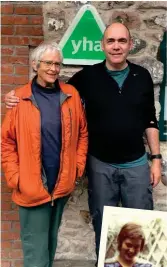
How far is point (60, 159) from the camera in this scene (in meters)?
2.87

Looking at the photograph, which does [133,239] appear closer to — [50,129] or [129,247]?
[129,247]

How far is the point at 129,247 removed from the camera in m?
2.77

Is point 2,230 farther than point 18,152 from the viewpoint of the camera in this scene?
Yes

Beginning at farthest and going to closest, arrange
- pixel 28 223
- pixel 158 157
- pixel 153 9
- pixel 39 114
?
1. pixel 153 9
2. pixel 158 157
3. pixel 28 223
4. pixel 39 114

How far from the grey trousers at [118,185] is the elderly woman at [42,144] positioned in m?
0.25

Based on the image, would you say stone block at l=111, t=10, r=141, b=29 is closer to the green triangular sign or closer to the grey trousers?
the green triangular sign

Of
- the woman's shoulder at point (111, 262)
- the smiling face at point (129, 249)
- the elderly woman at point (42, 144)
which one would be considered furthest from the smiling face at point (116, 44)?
the woman's shoulder at point (111, 262)

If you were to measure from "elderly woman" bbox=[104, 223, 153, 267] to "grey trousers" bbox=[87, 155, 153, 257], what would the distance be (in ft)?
1.34

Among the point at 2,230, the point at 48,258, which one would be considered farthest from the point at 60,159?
the point at 2,230

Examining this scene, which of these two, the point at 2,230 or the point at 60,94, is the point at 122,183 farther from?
the point at 2,230

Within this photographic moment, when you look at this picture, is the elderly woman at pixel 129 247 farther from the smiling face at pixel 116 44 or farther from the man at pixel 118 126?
the smiling face at pixel 116 44

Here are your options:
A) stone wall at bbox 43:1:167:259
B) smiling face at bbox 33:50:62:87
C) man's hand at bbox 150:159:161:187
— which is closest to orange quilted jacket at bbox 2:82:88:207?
smiling face at bbox 33:50:62:87

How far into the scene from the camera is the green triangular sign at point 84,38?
3.65 metres

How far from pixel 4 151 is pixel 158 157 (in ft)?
3.73
